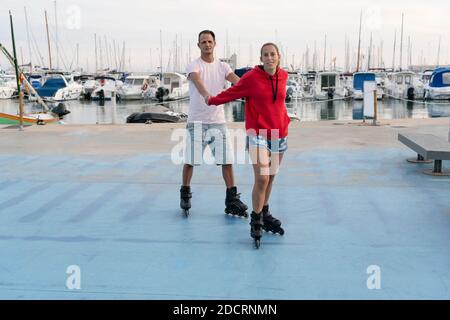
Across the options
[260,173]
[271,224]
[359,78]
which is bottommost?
[271,224]

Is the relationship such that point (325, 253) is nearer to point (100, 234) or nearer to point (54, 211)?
point (100, 234)

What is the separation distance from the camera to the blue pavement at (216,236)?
10.5ft

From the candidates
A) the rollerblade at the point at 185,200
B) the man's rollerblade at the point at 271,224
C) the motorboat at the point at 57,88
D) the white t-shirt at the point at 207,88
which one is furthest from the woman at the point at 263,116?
the motorboat at the point at 57,88

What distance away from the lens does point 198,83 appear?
4344 mm

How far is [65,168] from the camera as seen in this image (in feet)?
22.7

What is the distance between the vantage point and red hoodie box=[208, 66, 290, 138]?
381cm

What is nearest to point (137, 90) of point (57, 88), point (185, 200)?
point (57, 88)

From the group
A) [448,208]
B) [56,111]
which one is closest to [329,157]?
[448,208]

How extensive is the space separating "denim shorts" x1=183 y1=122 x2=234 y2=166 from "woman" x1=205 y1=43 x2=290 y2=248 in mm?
645

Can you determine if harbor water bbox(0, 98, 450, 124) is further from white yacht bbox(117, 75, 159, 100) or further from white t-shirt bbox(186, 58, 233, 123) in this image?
white t-shirt bbox(186, 58, 233, 123)

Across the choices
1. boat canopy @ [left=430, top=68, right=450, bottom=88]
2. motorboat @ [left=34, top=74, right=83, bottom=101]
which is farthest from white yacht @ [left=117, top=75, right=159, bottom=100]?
boat canopy @ [left=430, top=68, right=450, bottom=88]

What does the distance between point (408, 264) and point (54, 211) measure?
11.0 feet

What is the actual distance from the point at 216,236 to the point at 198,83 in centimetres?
135

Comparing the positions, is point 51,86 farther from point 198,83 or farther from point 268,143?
point 268,143
